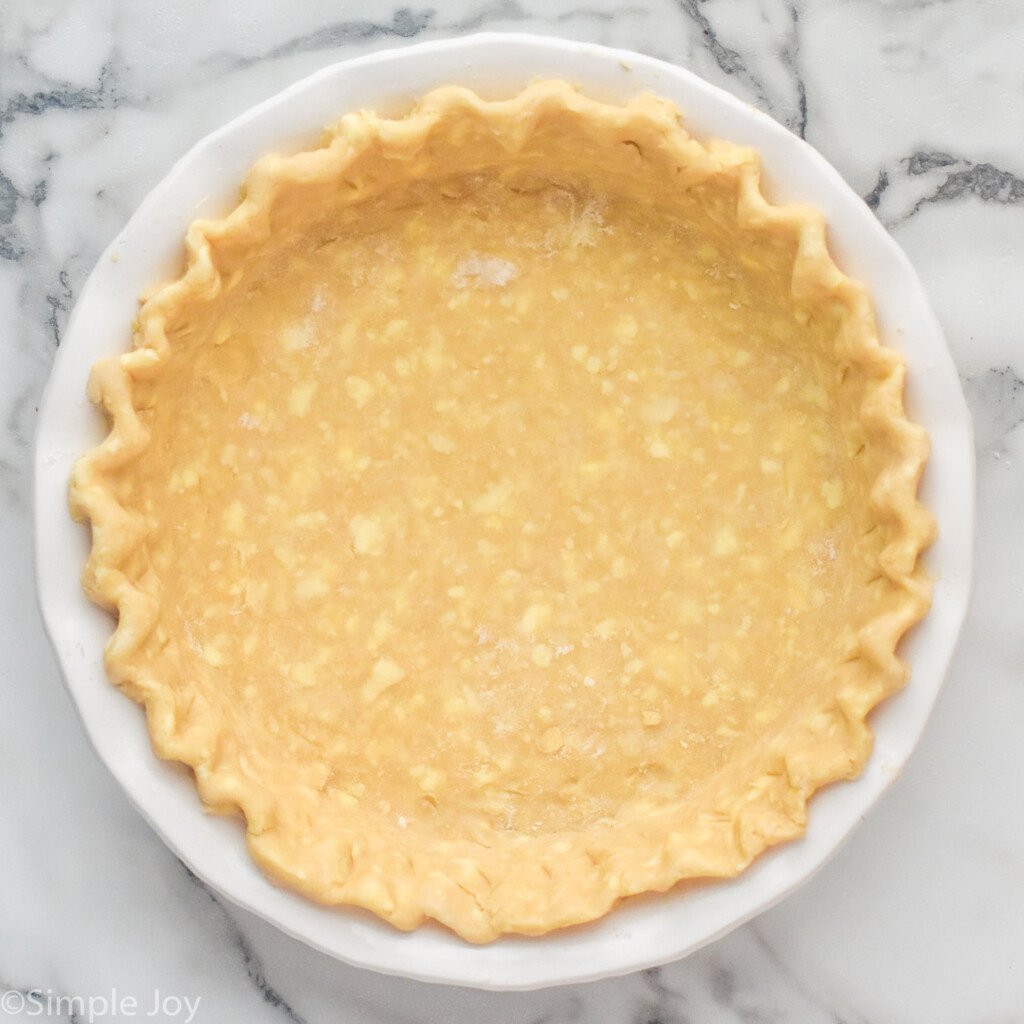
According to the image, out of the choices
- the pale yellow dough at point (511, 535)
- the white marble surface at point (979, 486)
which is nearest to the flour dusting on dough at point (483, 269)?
the pale yellow dough at point (511, 535)

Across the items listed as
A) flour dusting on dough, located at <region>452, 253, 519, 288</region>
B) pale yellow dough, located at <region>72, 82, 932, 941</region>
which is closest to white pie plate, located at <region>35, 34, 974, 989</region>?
pale yellow dough, located at <region>72, 82, 932, 941</region>

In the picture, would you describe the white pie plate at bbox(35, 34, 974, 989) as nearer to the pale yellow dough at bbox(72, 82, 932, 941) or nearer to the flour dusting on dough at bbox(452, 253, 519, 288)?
the pale yellow dough at bbox(72, 82, 932, 941)

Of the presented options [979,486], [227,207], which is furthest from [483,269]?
[979,486]

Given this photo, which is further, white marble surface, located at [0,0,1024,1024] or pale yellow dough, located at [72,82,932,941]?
white marble surface, located at [0,0,1024,1024]

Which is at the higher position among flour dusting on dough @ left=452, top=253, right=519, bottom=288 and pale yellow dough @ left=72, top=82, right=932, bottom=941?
flour dusting on dough @ left=452, top=253, right=519, bottom=288

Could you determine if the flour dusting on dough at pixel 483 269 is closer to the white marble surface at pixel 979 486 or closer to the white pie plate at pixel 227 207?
the white pie plate at pixel 227 207

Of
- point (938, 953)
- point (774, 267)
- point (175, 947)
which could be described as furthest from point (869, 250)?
point (175, 947)
